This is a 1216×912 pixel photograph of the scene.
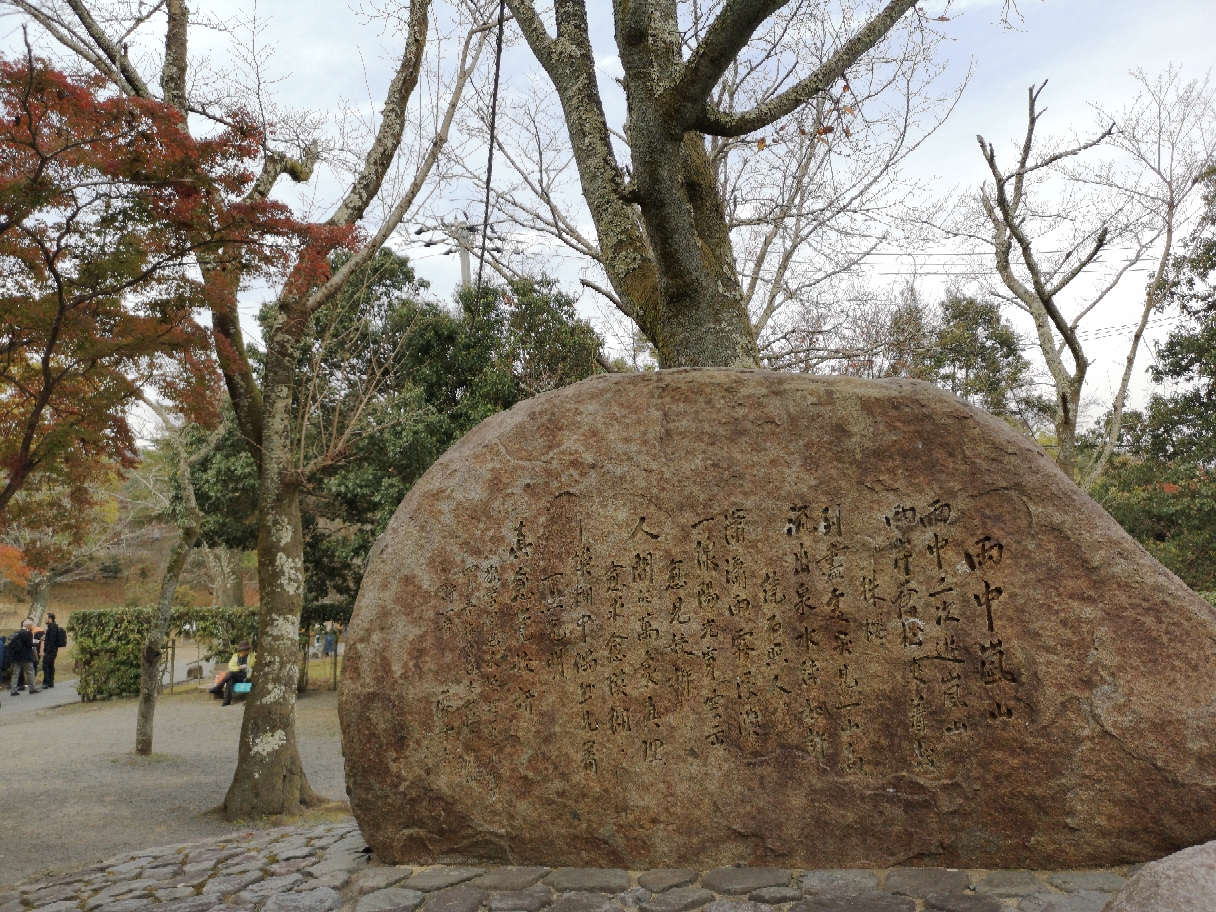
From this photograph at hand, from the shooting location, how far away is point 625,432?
162 inches

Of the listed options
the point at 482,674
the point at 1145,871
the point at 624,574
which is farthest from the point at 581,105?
the point at 1145,871

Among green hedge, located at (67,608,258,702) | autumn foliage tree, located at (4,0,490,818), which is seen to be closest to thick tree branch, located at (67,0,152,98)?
autumn foliage tree, located at (4,0,490,818)

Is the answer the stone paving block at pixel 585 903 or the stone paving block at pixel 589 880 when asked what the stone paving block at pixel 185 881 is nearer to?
the stone paving block at pixel 589 880

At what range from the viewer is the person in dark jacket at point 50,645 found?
16.7m

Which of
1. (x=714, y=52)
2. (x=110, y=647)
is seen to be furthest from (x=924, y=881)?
(x=110, y=647)

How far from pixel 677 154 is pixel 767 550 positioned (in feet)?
8.97

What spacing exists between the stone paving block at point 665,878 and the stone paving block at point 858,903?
1.59 feet

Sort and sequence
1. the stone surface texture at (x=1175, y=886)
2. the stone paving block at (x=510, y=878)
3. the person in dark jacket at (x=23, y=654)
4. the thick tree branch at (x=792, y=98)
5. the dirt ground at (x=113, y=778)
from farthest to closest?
the person in dark jacket at (x=23, y=654)
the dirt ground at (x=113, y=778)
the thick tree branch at (x=792, y=98)
the stone paving block at (x=510, y=878)
the stone surface texture at (x=1175, y=886)

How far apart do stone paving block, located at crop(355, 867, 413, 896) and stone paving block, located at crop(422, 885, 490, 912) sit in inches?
9.4

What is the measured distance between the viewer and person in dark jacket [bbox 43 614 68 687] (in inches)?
658

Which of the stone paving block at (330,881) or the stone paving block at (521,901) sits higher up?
the stone paving block at (521,901)

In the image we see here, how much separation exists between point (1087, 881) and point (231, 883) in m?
3.84

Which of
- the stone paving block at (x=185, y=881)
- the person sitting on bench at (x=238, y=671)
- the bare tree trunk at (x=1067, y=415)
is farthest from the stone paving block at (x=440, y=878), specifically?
the person sitting on bench at (x=238, y=671)

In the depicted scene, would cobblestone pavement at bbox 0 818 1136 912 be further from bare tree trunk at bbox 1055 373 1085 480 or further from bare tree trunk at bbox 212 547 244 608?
bare tree trunk at bbox 212 547 244 608
